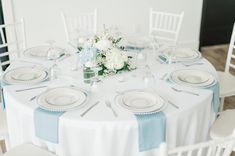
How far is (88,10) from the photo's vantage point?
4129 millimetres

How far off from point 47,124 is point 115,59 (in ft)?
2.08

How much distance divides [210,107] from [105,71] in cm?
74

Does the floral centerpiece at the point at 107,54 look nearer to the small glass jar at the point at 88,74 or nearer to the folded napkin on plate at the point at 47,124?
the small glass jar at the point at 88,74

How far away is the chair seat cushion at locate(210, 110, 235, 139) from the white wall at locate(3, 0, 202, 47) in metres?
1.69

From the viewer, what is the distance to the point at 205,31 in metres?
4.95

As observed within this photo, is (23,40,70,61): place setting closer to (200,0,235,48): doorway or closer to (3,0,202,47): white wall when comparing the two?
(3,0,202,47): white wall

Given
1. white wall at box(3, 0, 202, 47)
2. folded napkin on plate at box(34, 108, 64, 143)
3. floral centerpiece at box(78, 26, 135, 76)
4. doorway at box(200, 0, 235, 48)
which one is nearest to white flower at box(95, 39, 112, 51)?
floral centerpiece at box(78, 26, 135, 76)

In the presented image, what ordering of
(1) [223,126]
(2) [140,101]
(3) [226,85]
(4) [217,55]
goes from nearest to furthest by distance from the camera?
(2) [140,101] < (1) [223,126] < (3) [226,85] < (4) [217,55]

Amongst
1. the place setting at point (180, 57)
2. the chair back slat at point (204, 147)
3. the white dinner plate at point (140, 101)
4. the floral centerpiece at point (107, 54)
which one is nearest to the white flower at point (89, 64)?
the floral centerpiece at point (107, 54)

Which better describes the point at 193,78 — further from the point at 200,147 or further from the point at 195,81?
the point at 200,147

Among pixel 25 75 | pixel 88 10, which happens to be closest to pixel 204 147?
pixel 25 75

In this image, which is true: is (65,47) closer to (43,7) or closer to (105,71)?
(105,71)

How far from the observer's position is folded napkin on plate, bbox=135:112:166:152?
1.80 m

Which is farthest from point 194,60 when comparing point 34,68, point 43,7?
point 43,7
